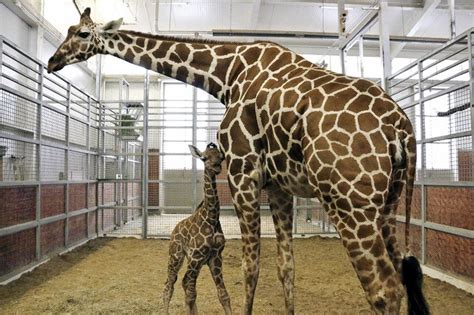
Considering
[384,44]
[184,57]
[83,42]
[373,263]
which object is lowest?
[373,263]

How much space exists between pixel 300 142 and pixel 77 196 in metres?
5.62

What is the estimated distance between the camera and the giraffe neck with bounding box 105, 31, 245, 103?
248cm

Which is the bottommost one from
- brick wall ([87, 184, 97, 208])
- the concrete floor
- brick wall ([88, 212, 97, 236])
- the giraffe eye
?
the concrete floor

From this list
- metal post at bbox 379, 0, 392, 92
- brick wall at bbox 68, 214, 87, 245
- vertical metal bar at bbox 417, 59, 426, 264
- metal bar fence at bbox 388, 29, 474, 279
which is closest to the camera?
metal bar fence at bbox 388, 29, 474, 279

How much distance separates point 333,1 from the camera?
31.0 feet

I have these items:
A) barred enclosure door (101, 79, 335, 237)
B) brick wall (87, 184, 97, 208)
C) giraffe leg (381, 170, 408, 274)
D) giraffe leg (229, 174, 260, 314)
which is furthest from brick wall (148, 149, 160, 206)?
giraffe leg (381, 170, 408, 274)

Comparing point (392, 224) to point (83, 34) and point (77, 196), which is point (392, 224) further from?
point (77, 196)

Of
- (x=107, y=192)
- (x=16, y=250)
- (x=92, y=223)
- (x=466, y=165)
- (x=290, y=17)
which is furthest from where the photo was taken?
(x=290, y=17)

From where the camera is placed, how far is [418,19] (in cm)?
1087

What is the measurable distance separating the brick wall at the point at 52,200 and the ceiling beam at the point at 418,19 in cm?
1016

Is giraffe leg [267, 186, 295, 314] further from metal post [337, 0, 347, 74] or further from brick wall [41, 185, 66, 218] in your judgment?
metal post [337, 0, 347, 74]

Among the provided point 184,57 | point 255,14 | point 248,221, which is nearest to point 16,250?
point 184,57

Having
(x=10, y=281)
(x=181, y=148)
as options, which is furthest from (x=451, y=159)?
(x=181, y=148)

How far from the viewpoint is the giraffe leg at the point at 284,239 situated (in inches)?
93.4
